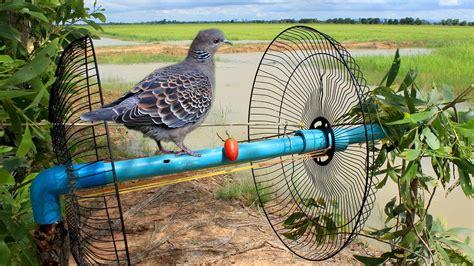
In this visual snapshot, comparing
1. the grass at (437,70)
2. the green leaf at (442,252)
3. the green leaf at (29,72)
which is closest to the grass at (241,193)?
the green leaf at (442,252)

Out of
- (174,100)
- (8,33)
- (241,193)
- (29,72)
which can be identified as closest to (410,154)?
(174,100)

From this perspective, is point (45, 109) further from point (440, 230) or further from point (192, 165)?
point (440, 230)

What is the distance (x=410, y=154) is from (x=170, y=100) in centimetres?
85

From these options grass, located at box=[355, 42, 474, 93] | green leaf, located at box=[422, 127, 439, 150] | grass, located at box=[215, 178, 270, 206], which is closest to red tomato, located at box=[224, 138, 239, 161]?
green leaf, located at box=[422, 127, 439, 150]

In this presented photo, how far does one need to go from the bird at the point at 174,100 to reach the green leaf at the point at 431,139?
80 centimetres

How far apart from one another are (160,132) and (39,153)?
2.43 feet

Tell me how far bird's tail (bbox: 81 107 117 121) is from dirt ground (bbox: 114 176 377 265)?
4.66 ft

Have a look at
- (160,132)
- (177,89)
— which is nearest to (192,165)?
(160,132)

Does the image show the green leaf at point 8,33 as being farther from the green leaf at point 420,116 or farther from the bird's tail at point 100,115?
the green leaf at point 420,116

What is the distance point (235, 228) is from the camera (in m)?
3.06

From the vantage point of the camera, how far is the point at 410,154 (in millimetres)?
1629

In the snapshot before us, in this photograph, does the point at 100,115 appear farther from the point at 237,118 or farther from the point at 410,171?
the point at 237,118

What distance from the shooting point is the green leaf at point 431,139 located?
5.49 feet

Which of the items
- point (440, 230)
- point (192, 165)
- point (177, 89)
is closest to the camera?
point (192, 165)
